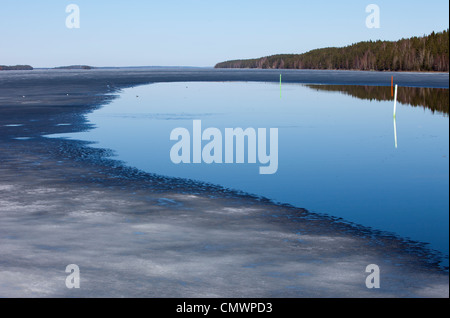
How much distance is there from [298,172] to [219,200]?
4519 millimetres

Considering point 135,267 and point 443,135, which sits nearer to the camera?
point 135,267

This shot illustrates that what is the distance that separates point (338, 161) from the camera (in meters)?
18.8

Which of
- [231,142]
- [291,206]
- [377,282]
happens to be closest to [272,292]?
[377,282]

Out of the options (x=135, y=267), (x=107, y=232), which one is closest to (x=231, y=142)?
(x=107, y=232)

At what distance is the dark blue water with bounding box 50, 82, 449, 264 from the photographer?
12.2m

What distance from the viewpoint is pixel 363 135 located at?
26.1m

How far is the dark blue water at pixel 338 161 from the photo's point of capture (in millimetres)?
12242

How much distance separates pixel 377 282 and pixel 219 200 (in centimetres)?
560

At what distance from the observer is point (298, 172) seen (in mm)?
16766
